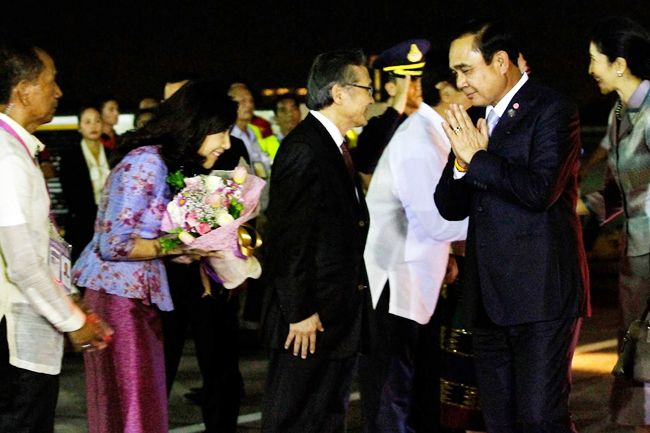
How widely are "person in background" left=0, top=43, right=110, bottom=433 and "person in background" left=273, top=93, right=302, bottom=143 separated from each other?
6146 mm

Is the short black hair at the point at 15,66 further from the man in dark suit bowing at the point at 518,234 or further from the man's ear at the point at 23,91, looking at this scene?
the man in dark suit bowing at the point at 518,234

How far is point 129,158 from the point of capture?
179 inches

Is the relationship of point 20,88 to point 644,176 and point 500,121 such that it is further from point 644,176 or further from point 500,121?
point 644,176

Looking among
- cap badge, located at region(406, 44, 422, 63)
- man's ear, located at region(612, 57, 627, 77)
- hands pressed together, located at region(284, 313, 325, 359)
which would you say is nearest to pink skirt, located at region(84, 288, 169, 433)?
hands pressed together, located at region(284, 313, 325, 359)

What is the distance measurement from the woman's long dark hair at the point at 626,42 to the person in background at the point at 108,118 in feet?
18.9

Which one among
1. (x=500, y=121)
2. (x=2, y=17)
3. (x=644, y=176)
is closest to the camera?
(x=500, y=121)

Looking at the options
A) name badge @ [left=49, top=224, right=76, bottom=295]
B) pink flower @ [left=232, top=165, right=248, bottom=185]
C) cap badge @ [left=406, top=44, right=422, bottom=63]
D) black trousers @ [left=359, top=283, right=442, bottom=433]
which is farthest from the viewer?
cap badge @ [left=406, top=44, right=422, bottom=63]

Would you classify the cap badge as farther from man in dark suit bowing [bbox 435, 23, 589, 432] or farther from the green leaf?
the green leaf

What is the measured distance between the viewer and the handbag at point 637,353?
467 centimetres

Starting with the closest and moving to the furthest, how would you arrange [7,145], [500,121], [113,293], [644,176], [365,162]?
[7,145], [500,121], [113,293], [644,176], [365,162]

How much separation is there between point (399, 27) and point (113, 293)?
9711mm

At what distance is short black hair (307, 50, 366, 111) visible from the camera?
476cm

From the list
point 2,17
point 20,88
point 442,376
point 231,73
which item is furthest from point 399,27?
point 20,88

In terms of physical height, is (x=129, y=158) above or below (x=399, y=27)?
below
